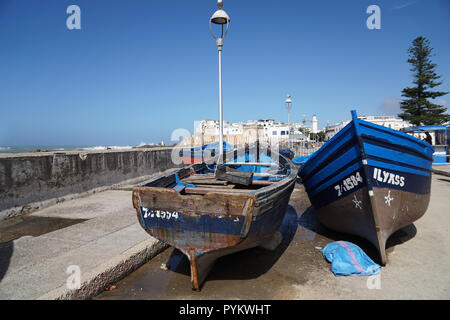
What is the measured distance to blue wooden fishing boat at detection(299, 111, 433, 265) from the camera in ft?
13.5

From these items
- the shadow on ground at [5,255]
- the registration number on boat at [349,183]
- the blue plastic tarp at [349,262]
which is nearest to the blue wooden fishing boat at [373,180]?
the registration number on boat at [349,183]

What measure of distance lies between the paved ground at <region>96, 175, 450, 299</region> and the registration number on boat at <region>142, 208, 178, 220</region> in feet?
3.06

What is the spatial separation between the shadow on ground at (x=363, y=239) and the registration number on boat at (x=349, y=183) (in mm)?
1061

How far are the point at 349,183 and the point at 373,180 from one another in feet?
1.38

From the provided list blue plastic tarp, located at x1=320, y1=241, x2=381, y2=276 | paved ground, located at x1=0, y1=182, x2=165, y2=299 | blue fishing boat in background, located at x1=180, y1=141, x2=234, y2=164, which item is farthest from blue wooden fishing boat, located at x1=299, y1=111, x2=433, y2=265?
blue fishing boat in background, located at x1=180, y1=141, x2=234, y2=164

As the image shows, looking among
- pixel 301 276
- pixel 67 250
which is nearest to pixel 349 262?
pixel 301 276

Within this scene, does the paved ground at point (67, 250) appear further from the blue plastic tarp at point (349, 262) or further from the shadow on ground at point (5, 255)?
the blue plastic tarp at point (349, 262)

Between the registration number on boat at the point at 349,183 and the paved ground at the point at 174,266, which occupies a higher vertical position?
the registration number on boat at the point at 349,183

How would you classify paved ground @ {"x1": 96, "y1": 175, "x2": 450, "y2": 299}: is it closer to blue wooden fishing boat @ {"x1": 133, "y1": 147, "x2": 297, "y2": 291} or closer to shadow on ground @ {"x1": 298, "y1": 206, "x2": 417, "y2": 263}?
shadow on ground @ {"x1": 298, "y1": 206, "x2": 417, "y2": 263}

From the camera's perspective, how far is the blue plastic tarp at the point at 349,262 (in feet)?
12.2

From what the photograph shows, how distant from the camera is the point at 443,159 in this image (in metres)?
16.2
